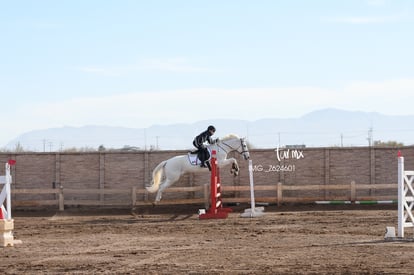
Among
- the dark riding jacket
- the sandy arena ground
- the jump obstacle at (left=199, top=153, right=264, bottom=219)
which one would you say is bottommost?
the sandy arena ground

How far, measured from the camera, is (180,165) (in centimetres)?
2716

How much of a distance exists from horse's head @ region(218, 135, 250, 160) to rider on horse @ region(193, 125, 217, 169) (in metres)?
0.37

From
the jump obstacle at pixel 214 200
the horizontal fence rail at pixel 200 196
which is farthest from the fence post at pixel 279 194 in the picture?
the jump obstacle at pixel 214 200

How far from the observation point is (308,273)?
11781 mm

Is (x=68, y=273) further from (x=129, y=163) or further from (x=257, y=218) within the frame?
(x=129, y=163)

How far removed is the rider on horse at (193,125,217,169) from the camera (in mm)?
25578

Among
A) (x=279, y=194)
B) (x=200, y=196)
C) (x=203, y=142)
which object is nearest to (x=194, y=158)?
(x=203, y=142)

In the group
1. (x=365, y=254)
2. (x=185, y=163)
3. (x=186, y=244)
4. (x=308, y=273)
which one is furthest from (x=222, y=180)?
(x=308, y=273)

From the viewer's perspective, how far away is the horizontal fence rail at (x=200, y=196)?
27.5 metres

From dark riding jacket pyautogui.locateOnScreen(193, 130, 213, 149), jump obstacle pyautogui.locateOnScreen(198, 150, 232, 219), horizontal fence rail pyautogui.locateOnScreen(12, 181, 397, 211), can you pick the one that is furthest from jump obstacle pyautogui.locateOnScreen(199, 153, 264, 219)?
horizontal fence rail pyautogui.locateOnScreen(12, 181, 397, 211)

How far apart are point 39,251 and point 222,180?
1418 centimetres

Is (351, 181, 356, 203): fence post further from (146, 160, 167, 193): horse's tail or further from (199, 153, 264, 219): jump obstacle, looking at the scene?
(146, 160, 167, 193): horse's tail

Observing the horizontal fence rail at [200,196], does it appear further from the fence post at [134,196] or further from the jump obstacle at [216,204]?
the jump obstacle at [216,204]

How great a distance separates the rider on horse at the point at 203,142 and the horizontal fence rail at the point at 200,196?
5.02 ft
